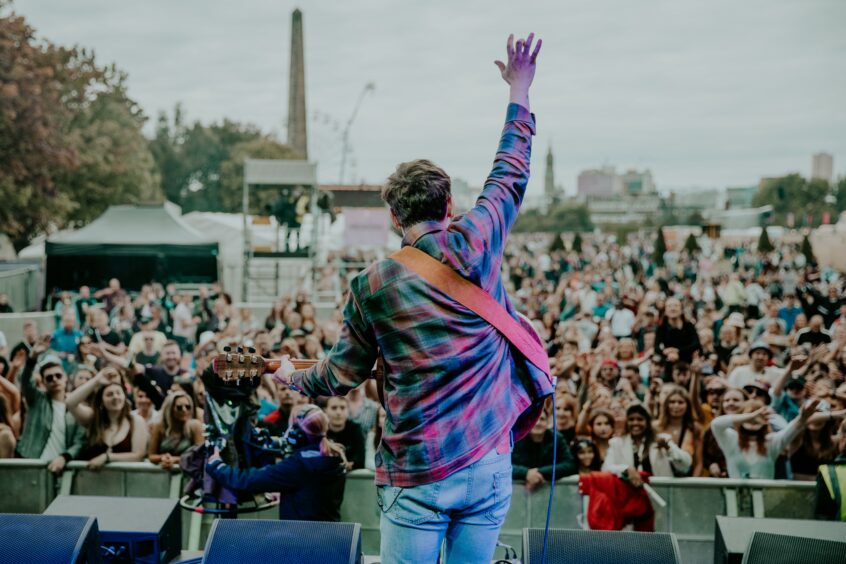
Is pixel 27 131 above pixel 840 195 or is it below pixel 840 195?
below

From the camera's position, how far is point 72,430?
6410 millimetres

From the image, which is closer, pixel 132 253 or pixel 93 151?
pixel 132 253

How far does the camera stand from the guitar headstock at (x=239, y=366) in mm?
2963

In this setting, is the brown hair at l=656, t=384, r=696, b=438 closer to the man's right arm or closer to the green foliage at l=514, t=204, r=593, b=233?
the man's right arm

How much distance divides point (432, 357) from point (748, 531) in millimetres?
2579

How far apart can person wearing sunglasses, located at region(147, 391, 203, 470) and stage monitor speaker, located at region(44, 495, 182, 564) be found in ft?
4.94

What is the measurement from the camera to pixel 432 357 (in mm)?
2434

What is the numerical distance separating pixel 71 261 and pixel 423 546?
1833 centimetres

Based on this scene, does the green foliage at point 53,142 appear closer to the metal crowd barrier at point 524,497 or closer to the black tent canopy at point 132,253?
the black tent canopy at point 132,253

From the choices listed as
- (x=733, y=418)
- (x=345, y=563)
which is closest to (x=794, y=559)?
(x=345, y=563)

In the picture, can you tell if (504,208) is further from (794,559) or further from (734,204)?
(734,204)

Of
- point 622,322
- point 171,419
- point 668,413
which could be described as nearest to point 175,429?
point 171,419

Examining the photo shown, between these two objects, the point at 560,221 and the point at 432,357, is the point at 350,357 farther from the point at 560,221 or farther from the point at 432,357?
the point at 560,221

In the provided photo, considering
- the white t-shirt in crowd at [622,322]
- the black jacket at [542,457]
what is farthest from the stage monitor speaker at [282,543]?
the white t-shirt in crowd at [622,322]
